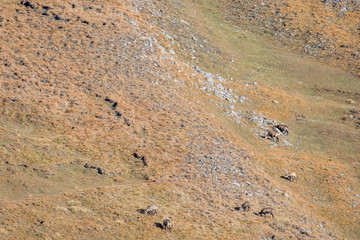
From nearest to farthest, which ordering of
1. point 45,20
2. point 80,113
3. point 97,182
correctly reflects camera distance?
point 97,182, point 80,113, point 45,20

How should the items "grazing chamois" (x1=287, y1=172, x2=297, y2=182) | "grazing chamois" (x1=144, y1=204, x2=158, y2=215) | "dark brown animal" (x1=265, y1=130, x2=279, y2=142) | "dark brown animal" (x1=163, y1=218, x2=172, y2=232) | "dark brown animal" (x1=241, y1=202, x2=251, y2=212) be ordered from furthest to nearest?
"dark brown animal" (x1=265, y1=130, x2=279, y2=142) < "grazing chamois" (x1=287, y1=172, x2=297, y2=182) < "dark brown animal" (x1=241, y1=202, x2=251, y2=212) < "grazing chamois" (x1=144, y1=204, x2=158, y2=215) < "dark brown animal" (x1=163, y1=218, x2=172, y2=232)

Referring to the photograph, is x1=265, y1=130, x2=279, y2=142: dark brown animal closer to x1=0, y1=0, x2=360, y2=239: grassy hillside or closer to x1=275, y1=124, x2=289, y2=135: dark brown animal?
x1=0, y1=0, x2=360, y2=239: grassy hillside

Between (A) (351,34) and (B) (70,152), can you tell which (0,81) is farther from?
(A) (351,34)

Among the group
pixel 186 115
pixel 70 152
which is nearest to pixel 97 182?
pixel 70 152

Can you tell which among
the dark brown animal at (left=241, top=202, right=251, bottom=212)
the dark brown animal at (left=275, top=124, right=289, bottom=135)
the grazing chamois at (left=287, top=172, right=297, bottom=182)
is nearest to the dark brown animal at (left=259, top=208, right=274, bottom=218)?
the dark brown animal at (left=241, top=202, right=251, bottom=212)

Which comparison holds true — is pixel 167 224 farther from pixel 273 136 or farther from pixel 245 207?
pixel 273 136

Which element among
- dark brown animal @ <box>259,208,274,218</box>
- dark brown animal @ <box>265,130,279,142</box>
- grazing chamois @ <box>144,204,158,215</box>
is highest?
dark brown animal @ <box>265,130,279,142</box>

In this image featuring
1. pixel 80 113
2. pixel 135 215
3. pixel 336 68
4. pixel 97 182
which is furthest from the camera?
pixel 336 68

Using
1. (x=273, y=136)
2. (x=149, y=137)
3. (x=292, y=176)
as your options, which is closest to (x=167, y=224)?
(x=149, y=137)
